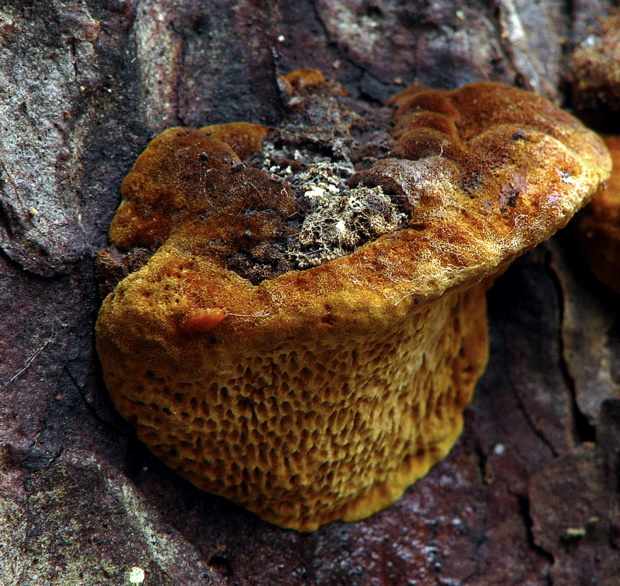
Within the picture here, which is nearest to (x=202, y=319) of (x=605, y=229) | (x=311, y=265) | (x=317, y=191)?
(x=311, y=265)

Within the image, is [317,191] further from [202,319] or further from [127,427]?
[127,427]

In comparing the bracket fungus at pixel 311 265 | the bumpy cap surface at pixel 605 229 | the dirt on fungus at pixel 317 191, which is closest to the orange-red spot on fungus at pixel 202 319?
the bracket fungus at pixel 311 265

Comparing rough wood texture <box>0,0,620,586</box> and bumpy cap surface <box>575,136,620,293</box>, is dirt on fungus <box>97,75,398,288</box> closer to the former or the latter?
rough wood texture <box>0,0,620,586</box>

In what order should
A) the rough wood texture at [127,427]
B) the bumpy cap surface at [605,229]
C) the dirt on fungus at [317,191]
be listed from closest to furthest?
the dirt on fungus at [317,191], the rough wood texture at [127,427], the bumpy cap surface at [605,229]

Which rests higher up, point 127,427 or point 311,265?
point 311,265

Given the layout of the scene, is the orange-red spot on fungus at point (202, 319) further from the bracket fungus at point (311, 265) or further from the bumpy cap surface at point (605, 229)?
the bumpy cap surface at point (605, 229)

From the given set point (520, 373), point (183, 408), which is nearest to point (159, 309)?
point (183, 408)

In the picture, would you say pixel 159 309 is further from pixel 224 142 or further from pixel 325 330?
pixel 224 142
